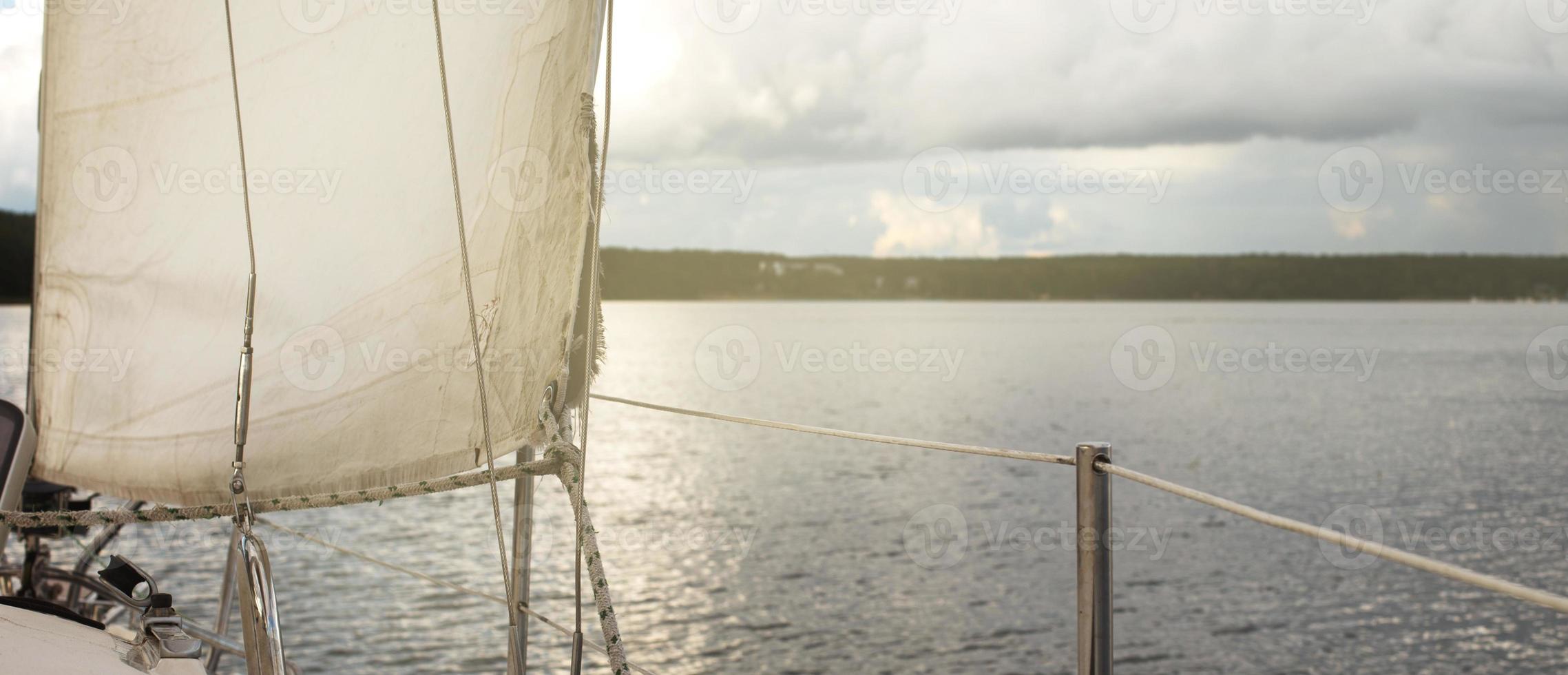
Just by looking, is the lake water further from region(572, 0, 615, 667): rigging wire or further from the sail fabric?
region(572, 0, 615, 667): rigging wire

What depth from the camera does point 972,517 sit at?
69.8 ft

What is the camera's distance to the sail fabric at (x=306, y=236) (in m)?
2.23

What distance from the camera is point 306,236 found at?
234cm

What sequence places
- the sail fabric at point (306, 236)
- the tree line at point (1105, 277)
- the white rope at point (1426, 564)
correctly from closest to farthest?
the white rope at point (1426, 564) < the sail fabric at point (306, 236) < the tree line at point (1105, 277)

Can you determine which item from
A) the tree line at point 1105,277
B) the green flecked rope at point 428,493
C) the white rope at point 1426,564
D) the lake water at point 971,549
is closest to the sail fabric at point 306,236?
the green flecked rope at point 428,493

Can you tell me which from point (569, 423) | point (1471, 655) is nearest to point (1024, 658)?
point (1471, 655)

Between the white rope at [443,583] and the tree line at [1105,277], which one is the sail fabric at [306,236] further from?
the tree line at [1105,277]

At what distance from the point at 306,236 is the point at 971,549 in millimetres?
17354

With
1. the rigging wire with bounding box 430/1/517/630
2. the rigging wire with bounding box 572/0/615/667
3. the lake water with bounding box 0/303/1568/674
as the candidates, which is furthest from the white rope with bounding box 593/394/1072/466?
the lake water with bounding box 0/303/1568/674

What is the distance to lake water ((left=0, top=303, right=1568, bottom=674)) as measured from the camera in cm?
1370

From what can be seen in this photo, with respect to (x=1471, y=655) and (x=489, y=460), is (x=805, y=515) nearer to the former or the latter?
(x=1471, y=655)

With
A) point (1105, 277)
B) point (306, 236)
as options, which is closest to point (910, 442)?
point (306, 236)

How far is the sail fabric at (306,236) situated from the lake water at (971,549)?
10.1 m

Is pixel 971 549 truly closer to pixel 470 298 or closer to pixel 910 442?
pixel 910 442
